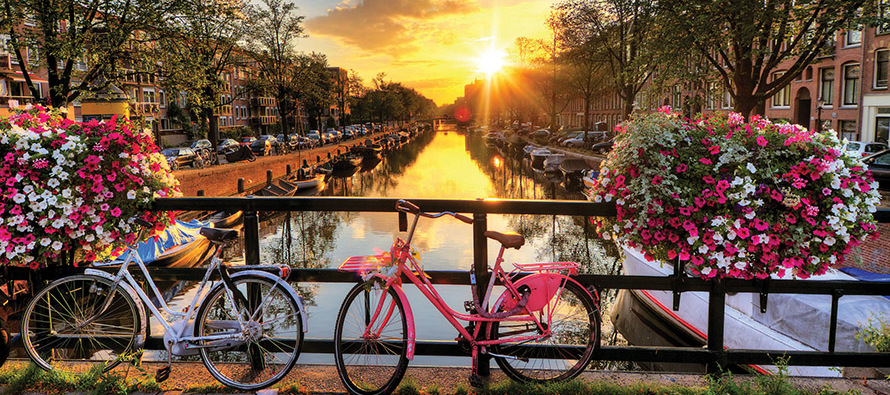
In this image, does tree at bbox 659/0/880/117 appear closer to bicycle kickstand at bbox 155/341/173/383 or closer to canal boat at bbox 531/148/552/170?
bicycle kickstand at bbox 155/341/173/383

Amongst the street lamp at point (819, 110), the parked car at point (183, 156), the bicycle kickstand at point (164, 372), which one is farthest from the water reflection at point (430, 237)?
the street lamp at point (819, 110)

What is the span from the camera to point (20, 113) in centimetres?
411

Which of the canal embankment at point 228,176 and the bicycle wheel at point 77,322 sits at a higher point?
the bicycle wheel at point 77,322

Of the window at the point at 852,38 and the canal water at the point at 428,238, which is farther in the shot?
the window at the point at 852,38

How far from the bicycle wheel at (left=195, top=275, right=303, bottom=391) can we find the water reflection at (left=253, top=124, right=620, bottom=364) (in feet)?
20.0

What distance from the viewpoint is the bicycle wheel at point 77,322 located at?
356 centimetres

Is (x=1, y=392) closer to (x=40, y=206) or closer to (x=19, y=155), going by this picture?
(x=40, y=206)

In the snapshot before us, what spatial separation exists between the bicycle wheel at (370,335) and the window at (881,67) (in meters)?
36.4

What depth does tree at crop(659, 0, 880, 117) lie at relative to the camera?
52.1 feet

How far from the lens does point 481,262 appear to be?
3549mm

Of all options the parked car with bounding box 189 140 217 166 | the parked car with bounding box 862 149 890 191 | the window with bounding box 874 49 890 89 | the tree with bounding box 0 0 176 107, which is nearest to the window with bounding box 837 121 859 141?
the window with bounding box 874 49 890 89

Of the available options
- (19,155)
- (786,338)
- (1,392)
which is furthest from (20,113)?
(786,338)

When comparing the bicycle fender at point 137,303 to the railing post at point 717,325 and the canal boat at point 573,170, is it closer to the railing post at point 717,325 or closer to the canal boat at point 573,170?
the railing post at point 717,325

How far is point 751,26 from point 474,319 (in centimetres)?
1583
